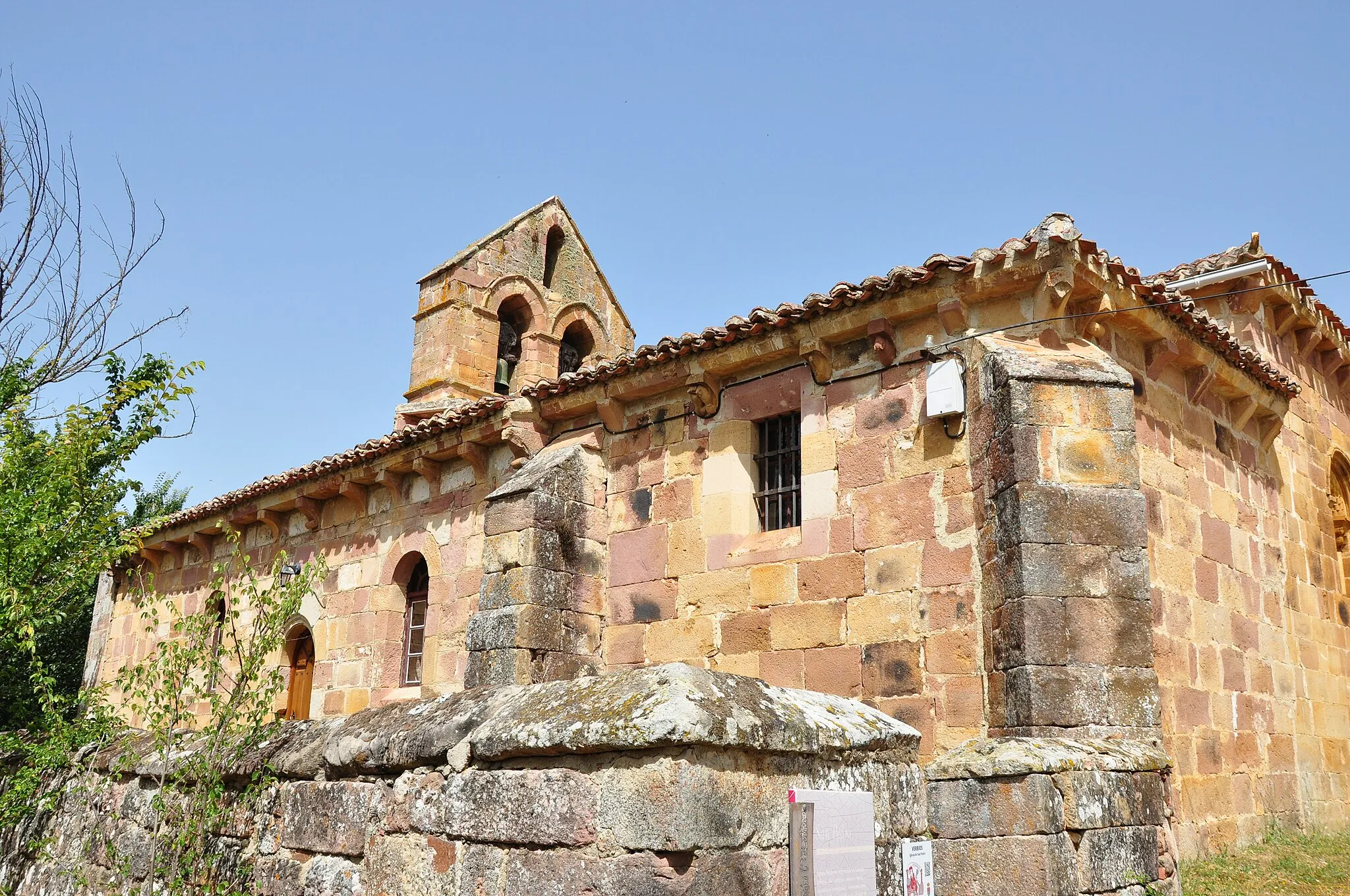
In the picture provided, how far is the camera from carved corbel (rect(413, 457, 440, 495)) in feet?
35.4

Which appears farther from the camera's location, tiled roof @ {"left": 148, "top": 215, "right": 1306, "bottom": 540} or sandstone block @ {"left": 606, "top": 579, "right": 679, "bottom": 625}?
sandstone block @ {"left": 606, "top": 579, "right": 679, "bottom": 625}

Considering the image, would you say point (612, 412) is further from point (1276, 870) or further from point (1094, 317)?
point (1276, 870)

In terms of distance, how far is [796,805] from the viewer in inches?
108

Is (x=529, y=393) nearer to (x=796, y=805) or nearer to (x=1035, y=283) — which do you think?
(x=1035, y=283)

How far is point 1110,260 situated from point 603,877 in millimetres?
5616

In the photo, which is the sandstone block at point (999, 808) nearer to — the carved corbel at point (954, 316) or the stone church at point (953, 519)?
the stone church at point (953, 519)

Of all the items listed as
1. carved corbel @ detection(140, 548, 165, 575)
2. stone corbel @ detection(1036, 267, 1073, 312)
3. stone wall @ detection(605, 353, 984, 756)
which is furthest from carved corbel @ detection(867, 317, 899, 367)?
carved corbel @ detection(140, 548, 165, 575)

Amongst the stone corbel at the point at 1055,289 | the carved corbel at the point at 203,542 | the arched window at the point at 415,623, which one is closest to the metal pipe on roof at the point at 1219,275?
the stone corbel at the point at 1055,289

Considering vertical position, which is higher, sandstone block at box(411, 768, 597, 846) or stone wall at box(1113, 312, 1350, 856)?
stone wall at box(1113, 312, 1350, 856)

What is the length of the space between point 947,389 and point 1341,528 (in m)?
5.60

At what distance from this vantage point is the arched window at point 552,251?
1644 centimetres

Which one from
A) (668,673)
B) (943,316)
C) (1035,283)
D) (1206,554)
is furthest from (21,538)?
(1206,554)

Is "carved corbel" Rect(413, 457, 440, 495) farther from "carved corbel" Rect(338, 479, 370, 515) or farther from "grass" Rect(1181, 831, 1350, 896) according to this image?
"grass" Rect(1181, 831, 1350, 896)

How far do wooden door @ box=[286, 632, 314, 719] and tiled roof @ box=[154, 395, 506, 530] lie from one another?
6.04 feet
